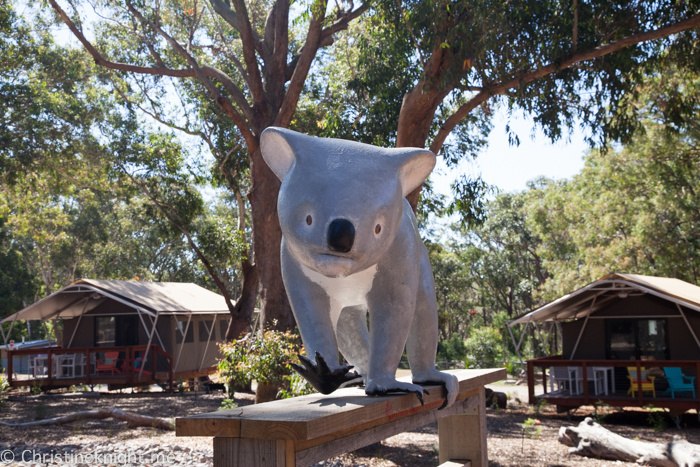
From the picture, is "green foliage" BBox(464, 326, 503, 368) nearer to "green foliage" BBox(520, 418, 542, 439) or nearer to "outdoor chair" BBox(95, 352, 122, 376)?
"green foliage" BBox(520, 418, 542, 439)

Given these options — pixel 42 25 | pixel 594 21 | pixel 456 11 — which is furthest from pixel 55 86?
pixel 594 21

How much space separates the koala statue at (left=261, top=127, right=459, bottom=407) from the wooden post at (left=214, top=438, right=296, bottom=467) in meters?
0.43

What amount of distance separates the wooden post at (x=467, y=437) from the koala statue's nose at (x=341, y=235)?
2.52 metres

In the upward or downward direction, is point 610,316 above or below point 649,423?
above

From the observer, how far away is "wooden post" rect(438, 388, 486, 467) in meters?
4.19

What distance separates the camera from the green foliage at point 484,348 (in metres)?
22.0

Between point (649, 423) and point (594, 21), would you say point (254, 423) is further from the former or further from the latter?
point (649, 423)

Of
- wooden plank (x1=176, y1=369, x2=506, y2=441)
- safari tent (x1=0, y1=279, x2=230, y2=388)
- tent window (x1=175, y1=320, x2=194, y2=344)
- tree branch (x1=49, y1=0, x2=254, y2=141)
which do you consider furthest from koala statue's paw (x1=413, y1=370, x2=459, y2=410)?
tent window (x1=175, y1=320, x2=194, y2=344)

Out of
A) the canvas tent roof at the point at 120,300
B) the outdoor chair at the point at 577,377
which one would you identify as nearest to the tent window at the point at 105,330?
the canvas tent roof at the point at 120,300

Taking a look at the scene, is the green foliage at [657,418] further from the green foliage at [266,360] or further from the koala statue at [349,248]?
the koala statue at [349,248]

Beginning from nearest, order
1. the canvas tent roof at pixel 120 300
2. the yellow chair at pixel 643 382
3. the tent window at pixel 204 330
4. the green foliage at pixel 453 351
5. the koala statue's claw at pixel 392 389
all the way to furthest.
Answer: the koala statue's claw at pixel 392 389, the yellow chair at pixel 643 382, the canvas tent roof at pixel 120 300, the tent window at pixel 204 330, the green foliage at pixel 453 351

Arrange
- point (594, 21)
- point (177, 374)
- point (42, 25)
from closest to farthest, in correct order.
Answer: point (594, 21) < point (42, 25) < point (177, 374)

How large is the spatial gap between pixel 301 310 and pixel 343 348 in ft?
1.99

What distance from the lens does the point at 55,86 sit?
51.1 feet
